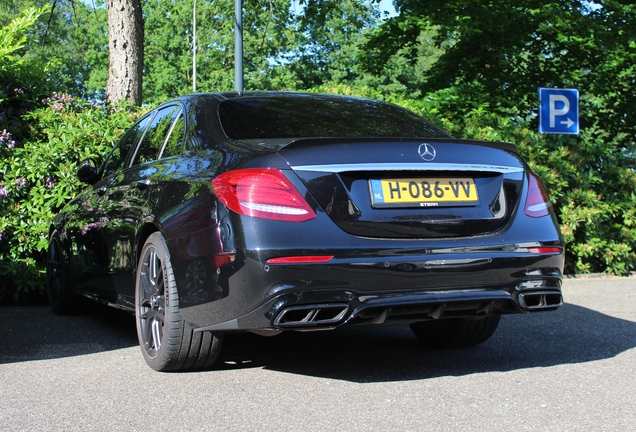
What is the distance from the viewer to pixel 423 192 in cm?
415

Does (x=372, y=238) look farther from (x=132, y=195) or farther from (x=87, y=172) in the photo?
(x=87, y=172)

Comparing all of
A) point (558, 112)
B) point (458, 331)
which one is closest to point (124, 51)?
point (558, 112)

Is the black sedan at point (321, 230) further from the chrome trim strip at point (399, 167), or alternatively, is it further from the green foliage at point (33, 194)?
the green foliage at point (33, 194)

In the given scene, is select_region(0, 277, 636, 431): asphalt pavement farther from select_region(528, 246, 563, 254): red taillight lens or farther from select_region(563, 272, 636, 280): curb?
select_region(563, 272, 636, 280): curb

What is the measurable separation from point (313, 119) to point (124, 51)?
6.94m

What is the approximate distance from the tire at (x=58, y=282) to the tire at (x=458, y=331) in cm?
278

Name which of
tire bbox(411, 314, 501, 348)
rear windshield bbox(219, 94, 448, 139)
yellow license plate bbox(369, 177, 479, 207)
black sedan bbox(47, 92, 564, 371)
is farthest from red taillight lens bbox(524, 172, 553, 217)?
tire bbox(411, 314, 501, 348)

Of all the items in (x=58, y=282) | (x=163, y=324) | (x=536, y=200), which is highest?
(x=536, y=200)

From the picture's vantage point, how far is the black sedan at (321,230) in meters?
3.93

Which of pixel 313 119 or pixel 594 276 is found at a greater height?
pixel 313 119

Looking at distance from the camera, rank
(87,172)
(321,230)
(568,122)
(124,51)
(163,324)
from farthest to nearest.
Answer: (124,51)
(568,122)
(87,172)
(163,324)
(321,230)

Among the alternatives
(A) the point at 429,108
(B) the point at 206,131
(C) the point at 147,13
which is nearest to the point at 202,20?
(C) the point at 147,13

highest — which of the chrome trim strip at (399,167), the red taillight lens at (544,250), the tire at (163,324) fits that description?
the chrome trim strip at (399,167)

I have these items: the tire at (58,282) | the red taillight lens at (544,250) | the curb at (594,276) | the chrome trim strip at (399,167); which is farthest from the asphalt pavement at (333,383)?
the curb at (594,276)
